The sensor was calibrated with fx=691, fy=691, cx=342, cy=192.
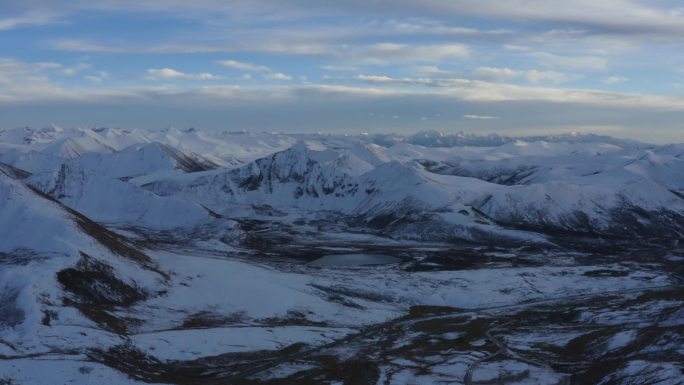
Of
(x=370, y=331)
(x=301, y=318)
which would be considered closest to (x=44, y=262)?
(x=301, y=318)

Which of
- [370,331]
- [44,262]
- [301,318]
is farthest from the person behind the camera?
[301,318]

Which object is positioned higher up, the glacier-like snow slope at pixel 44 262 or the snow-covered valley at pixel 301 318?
the glacier-like snow slope at pixel 44 262

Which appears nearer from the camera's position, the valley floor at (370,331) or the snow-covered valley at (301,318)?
the valley floor at (370,331)

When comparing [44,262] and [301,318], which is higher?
[44,262]

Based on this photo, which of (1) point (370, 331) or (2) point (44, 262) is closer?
(1) point (370, 331)

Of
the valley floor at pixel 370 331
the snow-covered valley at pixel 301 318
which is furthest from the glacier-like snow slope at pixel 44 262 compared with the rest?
the valley floor at pixel 370 331

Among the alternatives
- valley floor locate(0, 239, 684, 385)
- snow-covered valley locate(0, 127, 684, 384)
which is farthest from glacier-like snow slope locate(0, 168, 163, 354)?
valley floor locate(0, 239, 684, 385)

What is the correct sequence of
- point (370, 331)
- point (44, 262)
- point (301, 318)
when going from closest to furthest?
1. point (370, 331)
2. point (44, 262)
3. point (301, 318)

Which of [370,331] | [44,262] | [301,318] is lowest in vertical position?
[370,331]

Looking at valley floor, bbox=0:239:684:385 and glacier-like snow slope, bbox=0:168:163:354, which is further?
glacier-like snow slope, bbox=0:168:163:354

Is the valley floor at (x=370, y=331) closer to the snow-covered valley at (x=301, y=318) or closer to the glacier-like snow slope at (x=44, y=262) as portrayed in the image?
the snow-covered valley at (x=301, y=318)

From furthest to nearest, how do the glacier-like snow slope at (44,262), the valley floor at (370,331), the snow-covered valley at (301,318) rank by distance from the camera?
the glacier-like snow slope at (44,262), the snow-covered valley at (301,318), the valley floor at (370,331)

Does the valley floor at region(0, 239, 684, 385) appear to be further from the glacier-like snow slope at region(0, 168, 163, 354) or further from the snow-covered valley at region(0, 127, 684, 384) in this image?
the glacier-like snow slope at region(0, 168, 163, 354)

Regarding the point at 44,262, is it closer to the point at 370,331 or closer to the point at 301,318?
the point at 301,318
